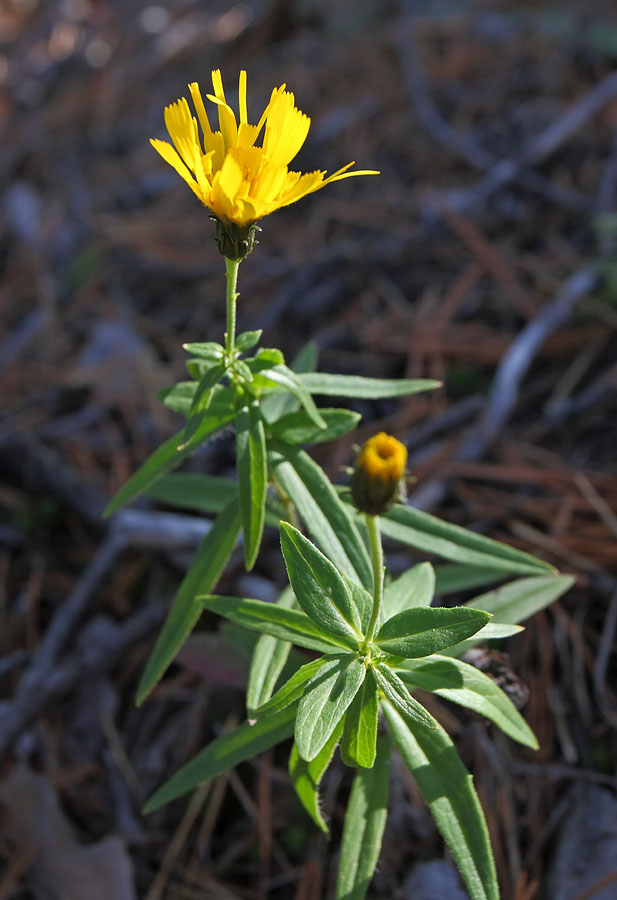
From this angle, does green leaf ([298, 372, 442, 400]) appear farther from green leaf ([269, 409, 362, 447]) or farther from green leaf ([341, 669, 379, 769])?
green leaf ([341, 669, 379, 769])

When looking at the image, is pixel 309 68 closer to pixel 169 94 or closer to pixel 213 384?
pixel 169 94

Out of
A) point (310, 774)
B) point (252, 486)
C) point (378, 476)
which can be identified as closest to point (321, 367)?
point (252, 486)

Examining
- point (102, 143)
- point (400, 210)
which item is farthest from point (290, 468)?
point (102, 143)

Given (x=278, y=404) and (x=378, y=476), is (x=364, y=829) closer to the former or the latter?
(x=378, y=476)

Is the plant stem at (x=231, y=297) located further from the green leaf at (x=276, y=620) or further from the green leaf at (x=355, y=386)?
the green leaf at (x=276, y=620)

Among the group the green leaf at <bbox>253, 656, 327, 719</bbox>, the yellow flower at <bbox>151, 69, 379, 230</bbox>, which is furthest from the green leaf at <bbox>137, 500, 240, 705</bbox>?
the yellow flower at <bbox>151, 69, 379, 230</bbox>
